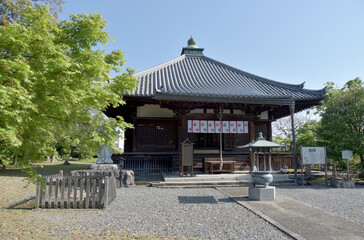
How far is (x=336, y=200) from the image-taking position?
7.25 m

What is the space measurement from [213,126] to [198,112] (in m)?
1.70

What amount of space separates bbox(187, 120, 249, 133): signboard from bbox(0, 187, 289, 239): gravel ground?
5.08 m

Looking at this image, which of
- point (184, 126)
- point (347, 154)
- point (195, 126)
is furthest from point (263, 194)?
point (184, 126)

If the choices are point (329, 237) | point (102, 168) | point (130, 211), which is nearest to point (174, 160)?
point (102, 168)

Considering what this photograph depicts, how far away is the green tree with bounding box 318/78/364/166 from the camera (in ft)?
33.6

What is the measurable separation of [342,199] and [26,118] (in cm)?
936

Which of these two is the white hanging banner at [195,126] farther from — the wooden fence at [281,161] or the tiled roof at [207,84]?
the wooden fence at [281,161]

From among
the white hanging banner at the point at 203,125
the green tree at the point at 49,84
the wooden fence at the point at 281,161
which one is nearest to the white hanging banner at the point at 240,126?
the white hanging banner at the point at 203,125

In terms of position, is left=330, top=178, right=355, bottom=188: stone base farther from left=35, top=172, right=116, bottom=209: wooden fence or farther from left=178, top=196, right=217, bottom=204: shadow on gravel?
left=35, top=172, right=116, bottom=209: wooden fence

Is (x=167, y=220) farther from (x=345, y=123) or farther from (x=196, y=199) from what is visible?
(x=345, y=123)

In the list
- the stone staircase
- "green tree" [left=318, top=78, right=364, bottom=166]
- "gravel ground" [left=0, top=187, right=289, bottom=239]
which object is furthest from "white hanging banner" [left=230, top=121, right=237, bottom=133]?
"gravel ground" [left=0, top=187, right=289, bottom=239]

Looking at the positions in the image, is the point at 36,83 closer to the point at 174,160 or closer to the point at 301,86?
the point at 174,160

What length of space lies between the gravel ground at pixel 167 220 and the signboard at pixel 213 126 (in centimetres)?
508

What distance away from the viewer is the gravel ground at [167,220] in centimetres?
426
